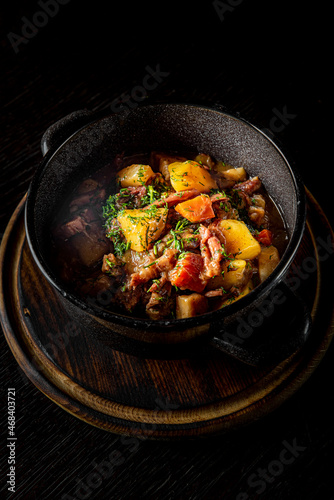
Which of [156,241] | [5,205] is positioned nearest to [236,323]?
[156,241]

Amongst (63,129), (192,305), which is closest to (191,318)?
(192,305)

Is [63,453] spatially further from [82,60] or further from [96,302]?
[82,60]

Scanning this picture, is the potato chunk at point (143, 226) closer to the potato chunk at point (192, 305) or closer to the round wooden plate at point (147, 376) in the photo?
the potato chunk at point (192, 305)

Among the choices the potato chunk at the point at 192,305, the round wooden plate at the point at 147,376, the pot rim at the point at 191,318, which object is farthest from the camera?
the round wooden plate at the point at 147,376

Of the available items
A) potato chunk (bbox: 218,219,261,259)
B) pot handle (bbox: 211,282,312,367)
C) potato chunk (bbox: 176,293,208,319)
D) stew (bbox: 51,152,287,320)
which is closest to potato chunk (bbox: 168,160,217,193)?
stew (bbox: 51,152,287,320)

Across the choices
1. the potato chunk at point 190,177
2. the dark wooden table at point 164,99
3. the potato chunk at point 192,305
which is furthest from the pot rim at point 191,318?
the dark wooden table at point 164,99

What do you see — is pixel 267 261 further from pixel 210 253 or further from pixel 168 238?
pixel 168 238

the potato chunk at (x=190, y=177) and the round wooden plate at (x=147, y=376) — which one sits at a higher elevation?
the potato chunk at (x=190, y=177)
